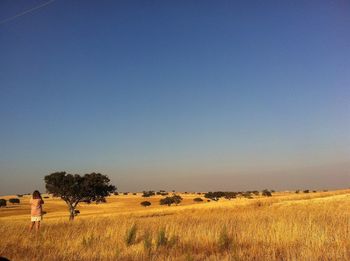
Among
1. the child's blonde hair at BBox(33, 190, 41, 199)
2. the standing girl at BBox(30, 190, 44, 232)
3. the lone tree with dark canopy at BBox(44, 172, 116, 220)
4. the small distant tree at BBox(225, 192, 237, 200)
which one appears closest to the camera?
the standing girl at BBox(30, 190, 44, 232)

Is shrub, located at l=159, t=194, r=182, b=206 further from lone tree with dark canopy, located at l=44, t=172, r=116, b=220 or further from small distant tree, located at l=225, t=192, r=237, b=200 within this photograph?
lone tree with dark canopy, located at l=44, t=172, r=116, b=220

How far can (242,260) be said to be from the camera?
9.63 metres

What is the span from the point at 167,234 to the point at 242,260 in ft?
16.9

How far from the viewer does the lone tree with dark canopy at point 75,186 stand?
5166cm

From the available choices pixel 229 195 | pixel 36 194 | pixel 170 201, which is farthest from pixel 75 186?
pixel 229 195

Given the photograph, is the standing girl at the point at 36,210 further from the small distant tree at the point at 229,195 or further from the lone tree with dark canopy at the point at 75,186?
the small distant tree at the point at 229,195

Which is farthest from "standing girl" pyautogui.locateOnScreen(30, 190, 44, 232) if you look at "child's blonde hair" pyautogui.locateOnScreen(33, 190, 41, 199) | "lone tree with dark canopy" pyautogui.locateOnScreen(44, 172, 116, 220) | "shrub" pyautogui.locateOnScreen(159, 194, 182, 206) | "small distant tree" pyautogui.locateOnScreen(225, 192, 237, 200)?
"small distant tree" pyautogui.locateOnScreen(225, 192, 237, 200)

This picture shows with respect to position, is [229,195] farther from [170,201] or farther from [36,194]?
[36,194]

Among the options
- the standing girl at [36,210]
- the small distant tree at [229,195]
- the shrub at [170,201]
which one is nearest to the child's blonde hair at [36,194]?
the standing girl at [36,210]

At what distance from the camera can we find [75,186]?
51656 millimetres

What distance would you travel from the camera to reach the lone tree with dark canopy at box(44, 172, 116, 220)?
51.7 metres

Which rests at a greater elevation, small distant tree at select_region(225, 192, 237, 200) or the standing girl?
small distant tree at select_region(225, 192, 237, 200)

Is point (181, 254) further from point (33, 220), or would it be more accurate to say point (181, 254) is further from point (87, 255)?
point (33, 220)

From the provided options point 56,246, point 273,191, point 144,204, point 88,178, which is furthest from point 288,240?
point 273,191
